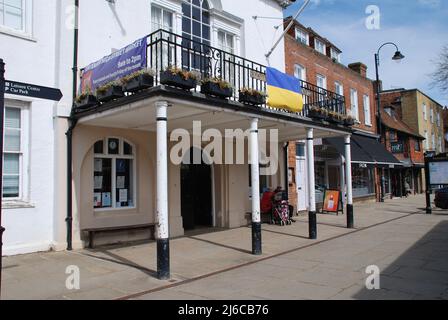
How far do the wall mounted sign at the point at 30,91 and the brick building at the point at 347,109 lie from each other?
969 centimetres

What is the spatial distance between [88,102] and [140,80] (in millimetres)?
2027

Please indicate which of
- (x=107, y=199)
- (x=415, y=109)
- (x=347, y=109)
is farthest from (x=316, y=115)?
(x=415, y=109)

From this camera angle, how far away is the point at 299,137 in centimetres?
1488

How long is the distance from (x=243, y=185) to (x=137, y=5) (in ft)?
22.2

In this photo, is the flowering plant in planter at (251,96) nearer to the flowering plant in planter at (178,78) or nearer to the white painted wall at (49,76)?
the flowering plant in planter at (178,78)

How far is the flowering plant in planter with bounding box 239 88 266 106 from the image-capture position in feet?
30.9

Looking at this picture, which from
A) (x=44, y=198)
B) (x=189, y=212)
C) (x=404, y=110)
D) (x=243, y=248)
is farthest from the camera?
(x=404, y=110)

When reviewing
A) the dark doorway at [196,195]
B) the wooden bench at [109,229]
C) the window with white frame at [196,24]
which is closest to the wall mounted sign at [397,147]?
the dark doorway at [196,195]

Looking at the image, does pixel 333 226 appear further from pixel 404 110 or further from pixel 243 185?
pixel 404 110

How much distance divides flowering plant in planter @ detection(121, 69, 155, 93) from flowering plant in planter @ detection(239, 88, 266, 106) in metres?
2.65

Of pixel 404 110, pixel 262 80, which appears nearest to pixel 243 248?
pixel 262 80

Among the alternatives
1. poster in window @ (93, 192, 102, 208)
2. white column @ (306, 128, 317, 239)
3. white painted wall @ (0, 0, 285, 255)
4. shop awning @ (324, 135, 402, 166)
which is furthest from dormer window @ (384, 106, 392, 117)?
poster in window @ (93, 192, 102, 208)

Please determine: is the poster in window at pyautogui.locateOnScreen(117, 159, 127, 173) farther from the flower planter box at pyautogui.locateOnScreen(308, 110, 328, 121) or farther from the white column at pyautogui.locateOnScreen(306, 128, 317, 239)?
the flower planter box at pyautogui.locateOnScreen(308, 110, 328, 121)

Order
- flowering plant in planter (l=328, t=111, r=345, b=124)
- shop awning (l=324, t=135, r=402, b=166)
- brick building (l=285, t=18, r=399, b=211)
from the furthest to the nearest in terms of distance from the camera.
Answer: shop awning (l=324, t=135, r=402, b=166) < brick building (l=285, t=18, r=399, b=211) < flowering plant in planter (l=328, t=111, r=345, b=124)
